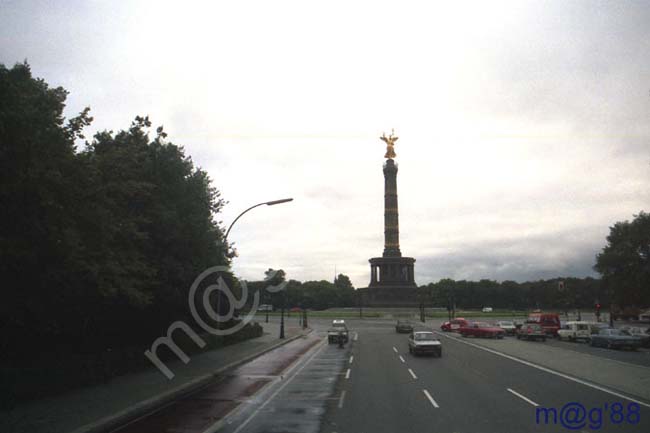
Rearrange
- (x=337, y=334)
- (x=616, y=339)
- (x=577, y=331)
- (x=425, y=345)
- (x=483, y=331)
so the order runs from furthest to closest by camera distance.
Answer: (x=483, y=331) → (x=577, y=331) → (x=337, y=334) → (x=616, y=339) → (x=425, y=345)

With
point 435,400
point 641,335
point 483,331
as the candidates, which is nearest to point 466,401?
point 435,400

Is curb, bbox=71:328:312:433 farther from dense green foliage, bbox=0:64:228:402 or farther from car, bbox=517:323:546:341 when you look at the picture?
car, bbox=517:323:546:341

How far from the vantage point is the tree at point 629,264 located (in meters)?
52.1

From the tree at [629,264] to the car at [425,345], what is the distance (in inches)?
1352

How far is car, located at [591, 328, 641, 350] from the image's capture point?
31547mm

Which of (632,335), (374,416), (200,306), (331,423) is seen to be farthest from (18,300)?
(632,335)

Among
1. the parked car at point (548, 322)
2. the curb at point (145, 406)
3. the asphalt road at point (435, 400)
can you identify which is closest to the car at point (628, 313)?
the parked car at point (548, 322)

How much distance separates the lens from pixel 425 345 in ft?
90.3

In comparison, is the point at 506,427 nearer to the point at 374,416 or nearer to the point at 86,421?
the point at 374,416

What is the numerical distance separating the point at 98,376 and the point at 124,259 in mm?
3992

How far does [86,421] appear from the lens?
11.9 meters

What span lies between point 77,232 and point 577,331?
36.0 m

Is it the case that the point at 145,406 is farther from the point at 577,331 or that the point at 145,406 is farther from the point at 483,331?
the point at 483,331

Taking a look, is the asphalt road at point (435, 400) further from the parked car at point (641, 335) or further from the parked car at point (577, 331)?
the parked car at point (577, 331)
